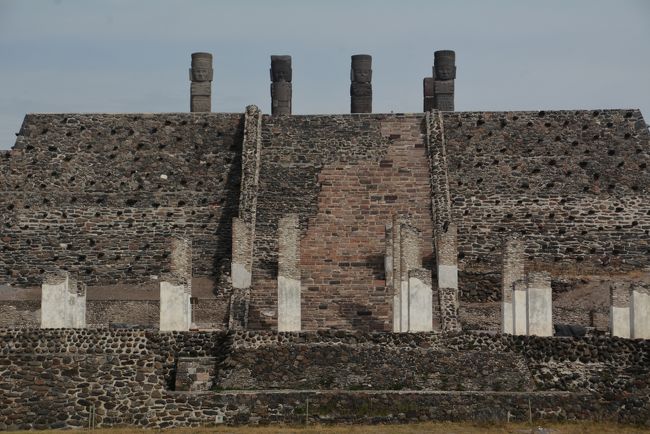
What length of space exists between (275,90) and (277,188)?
363 inches

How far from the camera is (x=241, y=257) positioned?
46.7 meters

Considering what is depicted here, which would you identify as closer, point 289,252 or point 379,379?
point 379,379

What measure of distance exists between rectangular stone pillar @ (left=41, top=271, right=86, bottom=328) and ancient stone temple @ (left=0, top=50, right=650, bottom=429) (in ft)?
0.14

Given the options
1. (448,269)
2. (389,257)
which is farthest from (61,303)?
(448,269)

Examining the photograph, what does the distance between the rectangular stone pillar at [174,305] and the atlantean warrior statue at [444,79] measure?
62.7 ft

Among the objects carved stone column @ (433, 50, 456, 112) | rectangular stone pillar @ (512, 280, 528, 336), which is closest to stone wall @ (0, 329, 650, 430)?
rectangular stone pillar @ (512, 280, 528, 336)

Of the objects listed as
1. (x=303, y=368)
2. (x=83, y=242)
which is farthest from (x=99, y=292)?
(x=303, y=368)

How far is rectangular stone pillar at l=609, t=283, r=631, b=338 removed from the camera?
40.2 meters

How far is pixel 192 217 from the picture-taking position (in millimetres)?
50906

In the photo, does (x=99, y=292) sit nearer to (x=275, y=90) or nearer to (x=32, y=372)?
(x=32, y=372)

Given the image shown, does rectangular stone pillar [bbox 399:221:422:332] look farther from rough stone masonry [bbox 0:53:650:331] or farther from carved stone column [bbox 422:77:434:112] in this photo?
carved stone column [bbox 422:77:434:112]

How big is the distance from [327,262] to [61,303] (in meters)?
8.59

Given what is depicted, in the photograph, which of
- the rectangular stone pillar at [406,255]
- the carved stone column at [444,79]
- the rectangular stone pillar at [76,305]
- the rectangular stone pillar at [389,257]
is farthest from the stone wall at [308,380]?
the carved stone column at [444,79]

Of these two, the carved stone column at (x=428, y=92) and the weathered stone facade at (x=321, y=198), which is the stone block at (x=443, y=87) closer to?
the carved stone column at (x=428, y=92)
